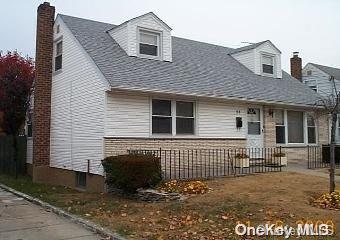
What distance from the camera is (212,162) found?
663 inches

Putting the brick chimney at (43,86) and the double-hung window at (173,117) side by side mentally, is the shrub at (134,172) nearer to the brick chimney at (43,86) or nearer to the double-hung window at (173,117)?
the double-hung window at (173,117)

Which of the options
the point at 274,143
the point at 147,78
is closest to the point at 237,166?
the point at 274,143

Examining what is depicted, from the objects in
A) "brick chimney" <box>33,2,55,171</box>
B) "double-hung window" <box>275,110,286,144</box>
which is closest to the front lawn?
"brick chimney" <box>33,2,55,171</box>

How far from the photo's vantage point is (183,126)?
1639 centimetres

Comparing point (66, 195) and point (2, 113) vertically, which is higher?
point (2, 113)

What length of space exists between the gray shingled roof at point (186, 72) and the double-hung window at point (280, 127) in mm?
848

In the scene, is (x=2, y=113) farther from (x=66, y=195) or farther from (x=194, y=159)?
(x=194, y=159)

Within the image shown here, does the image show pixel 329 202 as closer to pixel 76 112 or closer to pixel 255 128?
pixel 255 128

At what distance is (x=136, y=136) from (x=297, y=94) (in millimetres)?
10822

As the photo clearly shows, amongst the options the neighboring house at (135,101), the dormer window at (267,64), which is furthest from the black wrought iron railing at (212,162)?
the dormer window at (267,64)

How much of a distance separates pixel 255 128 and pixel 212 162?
3.56 m

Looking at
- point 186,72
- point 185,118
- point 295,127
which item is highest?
point 186,72

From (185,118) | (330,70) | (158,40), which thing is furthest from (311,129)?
(330,70)

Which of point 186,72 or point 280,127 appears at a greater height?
point 186,72
